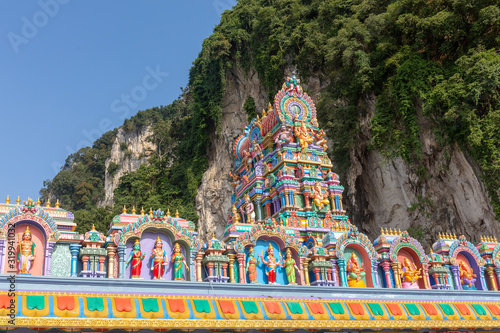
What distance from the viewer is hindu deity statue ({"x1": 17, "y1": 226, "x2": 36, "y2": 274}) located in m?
10.7

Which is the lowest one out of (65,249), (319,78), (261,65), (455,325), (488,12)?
(455,325)

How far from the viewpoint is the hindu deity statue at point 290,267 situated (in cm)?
1297

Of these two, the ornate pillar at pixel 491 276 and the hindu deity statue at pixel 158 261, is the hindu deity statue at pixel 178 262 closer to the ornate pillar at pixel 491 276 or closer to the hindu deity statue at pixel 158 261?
the hindu deity statue at pixel 158 261

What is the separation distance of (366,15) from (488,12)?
7.34 m

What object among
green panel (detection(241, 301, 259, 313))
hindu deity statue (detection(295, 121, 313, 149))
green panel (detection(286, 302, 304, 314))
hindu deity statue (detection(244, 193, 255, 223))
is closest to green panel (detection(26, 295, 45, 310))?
green panel (detection(241, 301, 259, 313))

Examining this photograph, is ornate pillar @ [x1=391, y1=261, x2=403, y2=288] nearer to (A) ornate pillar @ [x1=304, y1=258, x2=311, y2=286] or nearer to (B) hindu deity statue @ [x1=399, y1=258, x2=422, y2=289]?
(B) hindu deity statue @ [x1=399, y1=258, x2=422, y2=289]

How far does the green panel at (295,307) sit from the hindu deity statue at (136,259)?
11.6 ft

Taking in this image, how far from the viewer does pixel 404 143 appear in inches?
859

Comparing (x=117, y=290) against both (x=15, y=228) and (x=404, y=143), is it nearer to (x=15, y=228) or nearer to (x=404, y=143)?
(x=15, y=228)

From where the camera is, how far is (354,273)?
13.6m

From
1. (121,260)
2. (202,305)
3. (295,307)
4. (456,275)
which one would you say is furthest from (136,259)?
Result: (456,275)

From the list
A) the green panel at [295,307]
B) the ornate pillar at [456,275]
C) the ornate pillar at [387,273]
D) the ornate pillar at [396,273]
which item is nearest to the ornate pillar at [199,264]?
the green panel at [295,307]

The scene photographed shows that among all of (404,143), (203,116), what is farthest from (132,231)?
(203,116)

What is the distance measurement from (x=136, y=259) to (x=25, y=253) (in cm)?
239
